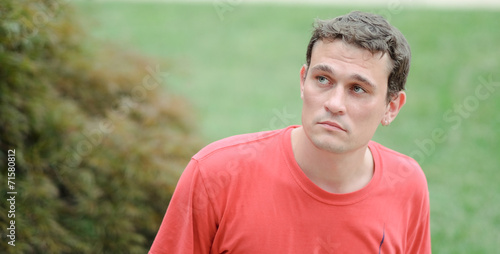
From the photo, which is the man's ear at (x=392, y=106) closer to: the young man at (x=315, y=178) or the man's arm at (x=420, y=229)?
the young man at (x=315, y=178)

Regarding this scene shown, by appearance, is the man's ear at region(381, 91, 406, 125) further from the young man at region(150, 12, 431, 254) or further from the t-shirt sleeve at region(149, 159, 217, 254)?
the t-shirt sleeve at region(149, 159, 217, 254)

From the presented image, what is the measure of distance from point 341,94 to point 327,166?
328mm

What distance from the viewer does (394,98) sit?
2.57m

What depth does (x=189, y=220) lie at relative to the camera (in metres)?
2.31

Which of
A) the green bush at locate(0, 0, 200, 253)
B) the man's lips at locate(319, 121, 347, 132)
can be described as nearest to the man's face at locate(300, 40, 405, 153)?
the man's lips at locate(319, 121, 347, 132)

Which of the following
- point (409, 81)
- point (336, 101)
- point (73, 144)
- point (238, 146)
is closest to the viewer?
point (336, 101)

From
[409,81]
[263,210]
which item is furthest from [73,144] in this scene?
[409,81]

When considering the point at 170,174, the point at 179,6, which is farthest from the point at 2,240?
the point at 179,6

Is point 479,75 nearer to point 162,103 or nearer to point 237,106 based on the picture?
point 237,106

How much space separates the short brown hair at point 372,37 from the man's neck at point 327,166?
332mm

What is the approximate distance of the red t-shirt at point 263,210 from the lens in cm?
232

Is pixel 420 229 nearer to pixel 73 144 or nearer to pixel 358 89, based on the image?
pixel 358 89

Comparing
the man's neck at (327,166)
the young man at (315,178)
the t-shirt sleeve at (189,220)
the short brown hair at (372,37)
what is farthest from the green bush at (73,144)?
the short brown hair at (372,37)

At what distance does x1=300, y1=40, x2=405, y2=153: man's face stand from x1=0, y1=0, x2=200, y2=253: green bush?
1.98 metres
